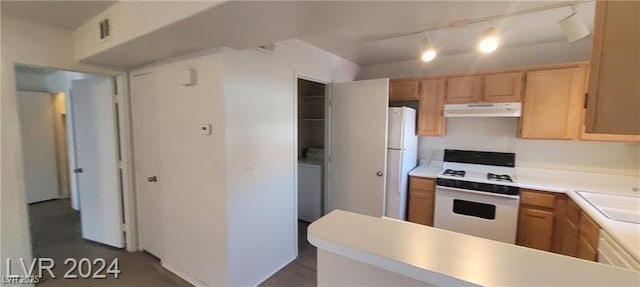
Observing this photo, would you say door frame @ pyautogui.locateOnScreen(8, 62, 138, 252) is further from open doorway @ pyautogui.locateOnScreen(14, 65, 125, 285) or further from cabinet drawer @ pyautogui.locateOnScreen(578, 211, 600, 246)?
cabinet drawer @ pyautogui.locateOnScreen(578, 211, 600, 246)

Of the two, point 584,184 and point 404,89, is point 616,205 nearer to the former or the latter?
point 584,184

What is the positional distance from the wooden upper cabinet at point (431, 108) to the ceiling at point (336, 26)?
40 centimetres

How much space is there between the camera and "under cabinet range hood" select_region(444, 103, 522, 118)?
8.76 feet

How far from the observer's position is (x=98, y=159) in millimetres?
2943

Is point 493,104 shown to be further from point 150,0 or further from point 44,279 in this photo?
point 44,279

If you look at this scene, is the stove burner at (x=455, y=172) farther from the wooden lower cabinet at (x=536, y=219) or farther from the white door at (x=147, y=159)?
the white door at (x=147, y=159)

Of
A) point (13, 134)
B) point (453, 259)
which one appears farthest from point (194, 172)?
point (453, 259)

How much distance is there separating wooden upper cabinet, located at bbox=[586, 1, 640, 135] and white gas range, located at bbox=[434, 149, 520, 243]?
1.93 meters

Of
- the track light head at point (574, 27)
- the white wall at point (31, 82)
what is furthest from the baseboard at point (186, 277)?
the white wall at point (31, 82)

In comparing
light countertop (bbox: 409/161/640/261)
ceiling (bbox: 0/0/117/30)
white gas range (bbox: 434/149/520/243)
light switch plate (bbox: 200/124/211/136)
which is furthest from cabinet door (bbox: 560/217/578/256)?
ceiling (bbox: 0/0/117/30)

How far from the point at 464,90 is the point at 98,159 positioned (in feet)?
13.7

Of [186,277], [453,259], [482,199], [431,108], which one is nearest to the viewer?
[453,259]

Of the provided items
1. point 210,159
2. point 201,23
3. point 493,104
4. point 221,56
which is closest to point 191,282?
point 210,159

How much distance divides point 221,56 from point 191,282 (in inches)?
77.4
